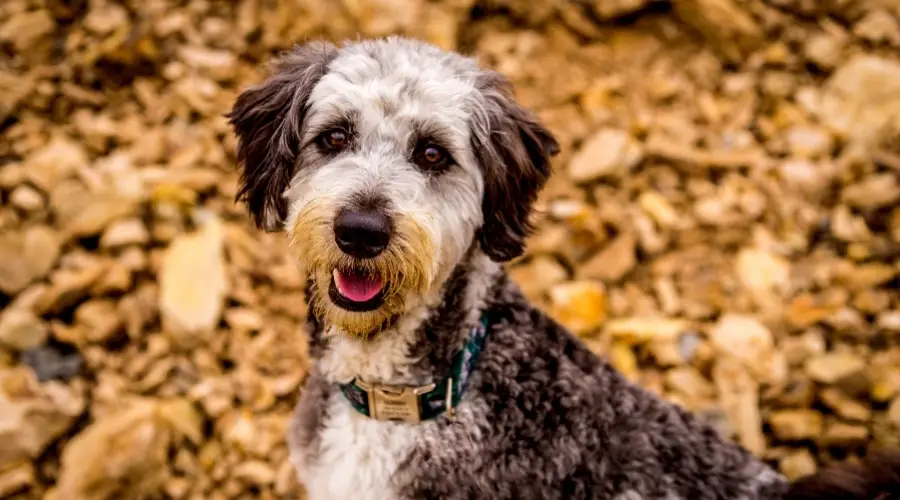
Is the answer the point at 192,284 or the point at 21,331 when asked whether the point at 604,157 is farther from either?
the point at 21,331

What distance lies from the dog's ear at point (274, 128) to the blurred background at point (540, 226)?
1.16 metres

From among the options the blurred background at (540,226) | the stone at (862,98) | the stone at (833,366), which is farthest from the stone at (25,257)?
the stone at (862,98)

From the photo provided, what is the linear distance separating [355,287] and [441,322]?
397 millimetres

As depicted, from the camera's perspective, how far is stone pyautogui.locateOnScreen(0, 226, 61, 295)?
441cm

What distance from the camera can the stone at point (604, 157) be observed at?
5.51 metres

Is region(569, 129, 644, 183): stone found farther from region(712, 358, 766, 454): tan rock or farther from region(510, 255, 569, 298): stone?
region(712, 358, 766, 454): tan rock

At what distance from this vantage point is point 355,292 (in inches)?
107

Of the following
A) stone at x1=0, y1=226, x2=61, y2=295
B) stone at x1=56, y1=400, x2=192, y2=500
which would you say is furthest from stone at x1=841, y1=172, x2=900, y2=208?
stone at x1=0, y1=226, x2=61, y2=295

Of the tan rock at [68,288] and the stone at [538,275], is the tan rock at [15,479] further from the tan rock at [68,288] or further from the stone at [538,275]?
the stone at [538,275]

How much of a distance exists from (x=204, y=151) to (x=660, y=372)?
344 centimetres

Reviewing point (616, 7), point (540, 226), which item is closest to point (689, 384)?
point (540, 226)

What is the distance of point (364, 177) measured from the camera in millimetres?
2658

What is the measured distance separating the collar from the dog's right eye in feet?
2.92

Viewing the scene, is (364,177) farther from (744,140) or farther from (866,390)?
(744,140)
